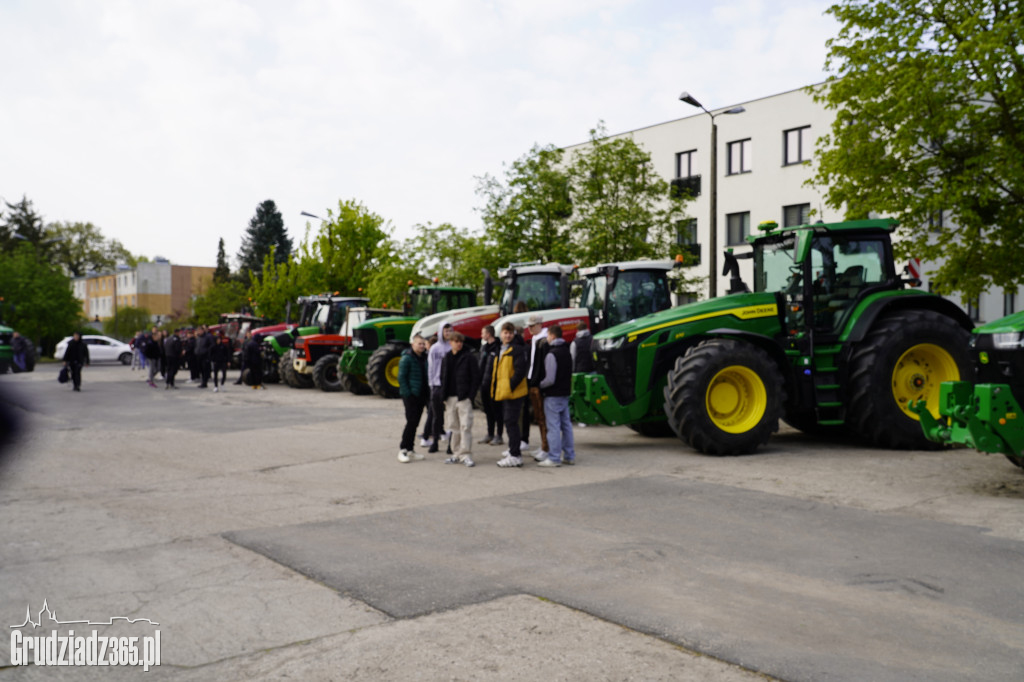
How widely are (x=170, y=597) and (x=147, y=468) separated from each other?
19.8ft

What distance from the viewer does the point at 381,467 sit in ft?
36.0

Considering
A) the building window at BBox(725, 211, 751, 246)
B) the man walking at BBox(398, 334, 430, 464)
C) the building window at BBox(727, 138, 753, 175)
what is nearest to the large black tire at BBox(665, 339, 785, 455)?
the man walking at BBox(398, 334, 430, 464)

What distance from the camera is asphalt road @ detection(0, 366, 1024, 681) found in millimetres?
4387

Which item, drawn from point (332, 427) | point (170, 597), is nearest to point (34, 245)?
point (332, 427)

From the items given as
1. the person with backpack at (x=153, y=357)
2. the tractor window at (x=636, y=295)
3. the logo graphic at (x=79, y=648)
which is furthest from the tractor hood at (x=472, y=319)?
the logo graphic at (x=79, y=648)

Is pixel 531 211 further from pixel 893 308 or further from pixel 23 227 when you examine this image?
pixel 23 227

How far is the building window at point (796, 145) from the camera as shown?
117 feet

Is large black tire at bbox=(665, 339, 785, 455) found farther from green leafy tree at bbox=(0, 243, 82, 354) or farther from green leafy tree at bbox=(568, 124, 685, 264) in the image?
green leafy tree at bbox=(0, 243, 82, 354)

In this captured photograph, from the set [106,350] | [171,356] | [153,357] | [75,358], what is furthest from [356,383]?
[106,350]

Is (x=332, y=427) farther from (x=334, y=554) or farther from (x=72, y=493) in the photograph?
(x=334, y=554)

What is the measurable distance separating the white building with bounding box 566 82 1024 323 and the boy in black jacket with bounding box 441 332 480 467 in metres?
23.8

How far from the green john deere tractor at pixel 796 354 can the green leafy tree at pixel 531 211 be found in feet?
52.6

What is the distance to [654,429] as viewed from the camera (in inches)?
541

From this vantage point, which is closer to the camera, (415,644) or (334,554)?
(415,644)
